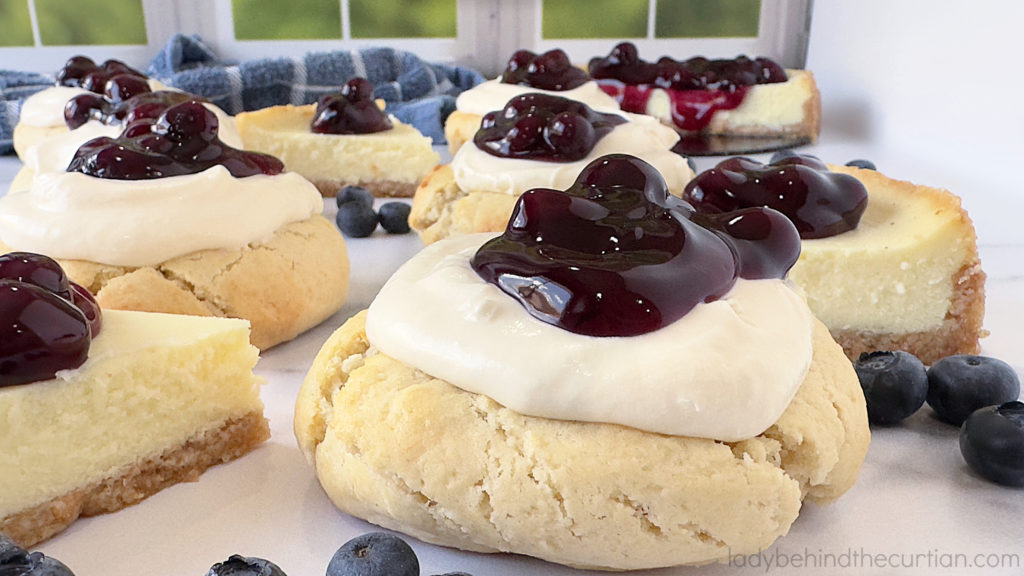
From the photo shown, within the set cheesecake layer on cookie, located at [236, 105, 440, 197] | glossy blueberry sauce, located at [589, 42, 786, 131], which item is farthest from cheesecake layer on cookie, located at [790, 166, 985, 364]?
glossy blueberry sauce, located at [589, 42, 786, 131]

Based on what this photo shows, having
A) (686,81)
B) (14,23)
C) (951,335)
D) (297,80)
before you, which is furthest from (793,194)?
(14,23)

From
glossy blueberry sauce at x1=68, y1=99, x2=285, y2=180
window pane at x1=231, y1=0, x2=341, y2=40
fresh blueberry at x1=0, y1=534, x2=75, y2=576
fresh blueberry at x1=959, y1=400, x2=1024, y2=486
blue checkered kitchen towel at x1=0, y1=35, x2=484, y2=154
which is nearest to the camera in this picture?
fresh blueberry at x1=0, y1=534, x2=75, y2=576

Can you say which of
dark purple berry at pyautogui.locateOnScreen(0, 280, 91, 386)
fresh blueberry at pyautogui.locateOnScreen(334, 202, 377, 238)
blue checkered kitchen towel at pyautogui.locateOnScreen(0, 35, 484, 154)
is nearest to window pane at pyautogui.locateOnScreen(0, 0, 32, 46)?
blue checkered kitchen towel at pyautogui.locateOnScreen(0, 35, 484, 154)

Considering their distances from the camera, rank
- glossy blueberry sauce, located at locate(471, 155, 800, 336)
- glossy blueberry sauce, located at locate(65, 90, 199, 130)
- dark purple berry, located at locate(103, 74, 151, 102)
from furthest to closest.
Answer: dark purple berry, located at locate(103, 74, 151, 102) < glossy blueberry sauce, located at locate(65, 90, 199, 130) < glossy blueberry sauce, located at locate(471, 155, 800, 336)

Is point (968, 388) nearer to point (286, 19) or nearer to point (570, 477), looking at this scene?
point (570, 477)

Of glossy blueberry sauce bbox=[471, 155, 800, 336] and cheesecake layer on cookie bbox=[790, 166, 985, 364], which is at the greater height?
glossy blueberry sauce bbox=[471, 155, 800, 336]

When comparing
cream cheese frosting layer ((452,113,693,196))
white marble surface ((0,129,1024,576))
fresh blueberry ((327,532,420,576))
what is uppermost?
cream cheese frosting layer ((452,113,693,196))

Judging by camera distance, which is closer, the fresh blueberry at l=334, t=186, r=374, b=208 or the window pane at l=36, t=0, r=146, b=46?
the fresh blueberry at l=334, t=186, r=374, b=208

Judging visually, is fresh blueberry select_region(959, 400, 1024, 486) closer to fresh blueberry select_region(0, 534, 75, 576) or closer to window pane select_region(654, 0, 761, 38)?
fresh blueberry select_region(0, 534, 75, 576)
